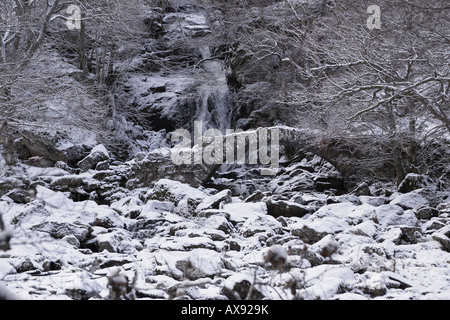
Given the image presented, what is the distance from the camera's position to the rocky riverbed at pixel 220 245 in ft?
14.2

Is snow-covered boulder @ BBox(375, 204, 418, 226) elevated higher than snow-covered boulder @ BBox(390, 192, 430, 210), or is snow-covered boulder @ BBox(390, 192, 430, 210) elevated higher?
snow-covered boulder @ BBox(390, 192, 430, 210)

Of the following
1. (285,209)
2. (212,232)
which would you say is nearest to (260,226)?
(212,232)

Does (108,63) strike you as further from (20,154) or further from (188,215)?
(188,215)

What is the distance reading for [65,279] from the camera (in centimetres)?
498

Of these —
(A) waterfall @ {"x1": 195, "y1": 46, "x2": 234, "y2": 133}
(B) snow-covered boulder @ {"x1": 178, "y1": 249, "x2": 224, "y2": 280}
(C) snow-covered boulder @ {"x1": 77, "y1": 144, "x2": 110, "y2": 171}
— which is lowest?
(B) snow-covered boulder @ {"x1": 178, "y1": 249, "x2": 224, "y2": 280}

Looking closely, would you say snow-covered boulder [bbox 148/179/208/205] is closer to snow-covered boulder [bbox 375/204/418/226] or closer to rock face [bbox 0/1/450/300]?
rock face [bbox 0/1/450/300]

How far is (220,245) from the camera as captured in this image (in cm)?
648

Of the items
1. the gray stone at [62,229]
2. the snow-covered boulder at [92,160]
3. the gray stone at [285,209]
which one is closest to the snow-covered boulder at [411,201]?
the gray stone at [285,209]

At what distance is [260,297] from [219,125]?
48.5 ft

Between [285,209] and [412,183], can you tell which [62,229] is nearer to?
[285,209]

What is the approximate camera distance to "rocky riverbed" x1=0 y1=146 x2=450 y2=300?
432cm
